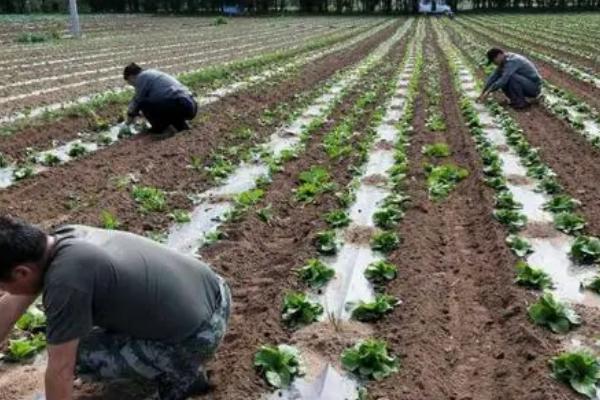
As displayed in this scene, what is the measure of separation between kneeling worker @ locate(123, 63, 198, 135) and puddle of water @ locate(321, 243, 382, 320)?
525 cm

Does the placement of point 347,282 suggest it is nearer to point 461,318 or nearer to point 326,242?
point 326,242

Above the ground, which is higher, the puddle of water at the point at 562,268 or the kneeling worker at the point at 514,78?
the kneeling worker at the point at 514,78

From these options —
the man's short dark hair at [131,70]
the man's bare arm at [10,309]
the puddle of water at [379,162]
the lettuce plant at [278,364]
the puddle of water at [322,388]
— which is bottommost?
the puddle of water at [379,162]

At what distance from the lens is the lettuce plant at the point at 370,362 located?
4.36 m

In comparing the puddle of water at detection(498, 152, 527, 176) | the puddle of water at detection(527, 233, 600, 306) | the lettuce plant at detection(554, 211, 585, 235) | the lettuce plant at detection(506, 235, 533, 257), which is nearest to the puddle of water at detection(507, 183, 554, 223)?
the lettuce plant at detection(554, 211, 585, 235)

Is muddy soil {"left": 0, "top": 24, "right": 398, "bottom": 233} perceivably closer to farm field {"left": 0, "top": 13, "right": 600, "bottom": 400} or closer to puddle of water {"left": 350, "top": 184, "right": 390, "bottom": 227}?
farm field {"left": 0, "top": 13, "right": 600, "bottom": 400}

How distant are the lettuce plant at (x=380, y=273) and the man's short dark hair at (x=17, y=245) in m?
3.23

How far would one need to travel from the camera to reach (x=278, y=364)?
4340 millimetres

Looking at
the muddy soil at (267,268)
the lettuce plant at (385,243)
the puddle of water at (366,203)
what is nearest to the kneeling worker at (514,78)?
the muddy soil at (267,268)

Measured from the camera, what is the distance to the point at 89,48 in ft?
87.2

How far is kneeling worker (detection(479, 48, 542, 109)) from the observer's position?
13.4m

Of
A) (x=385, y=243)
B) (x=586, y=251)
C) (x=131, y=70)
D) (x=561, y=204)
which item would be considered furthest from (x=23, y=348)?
(x=131, y=70)

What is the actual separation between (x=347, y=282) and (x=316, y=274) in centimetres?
27

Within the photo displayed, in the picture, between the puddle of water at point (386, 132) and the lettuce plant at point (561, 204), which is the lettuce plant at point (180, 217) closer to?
the lettuce plant at point (561, 204)
